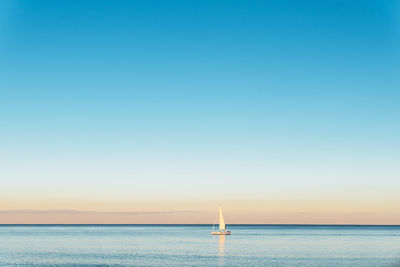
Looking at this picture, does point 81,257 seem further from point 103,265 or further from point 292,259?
point 292,259

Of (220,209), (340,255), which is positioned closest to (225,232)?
(220,209)

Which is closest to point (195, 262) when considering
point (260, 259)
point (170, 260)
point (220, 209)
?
point (170, 260)

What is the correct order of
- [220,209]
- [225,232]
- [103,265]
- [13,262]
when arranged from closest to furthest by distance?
[103,265] < [13,262] < [220,209] < [225,232]

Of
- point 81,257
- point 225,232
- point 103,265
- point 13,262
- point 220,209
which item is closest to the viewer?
point 103,265

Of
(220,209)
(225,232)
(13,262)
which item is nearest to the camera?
(13,262)

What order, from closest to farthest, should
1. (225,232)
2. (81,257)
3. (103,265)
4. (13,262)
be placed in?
(103,265)
(13,262)
(81,257)
(225,232)

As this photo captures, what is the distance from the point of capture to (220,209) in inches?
6171

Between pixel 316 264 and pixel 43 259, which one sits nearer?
pixel 316 264

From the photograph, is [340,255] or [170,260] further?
[340,255]

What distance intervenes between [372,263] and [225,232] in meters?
101

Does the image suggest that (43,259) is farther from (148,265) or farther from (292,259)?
(292,259)

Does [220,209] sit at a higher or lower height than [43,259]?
higher

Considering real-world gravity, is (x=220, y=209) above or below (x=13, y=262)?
above

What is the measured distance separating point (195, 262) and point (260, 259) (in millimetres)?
11320
